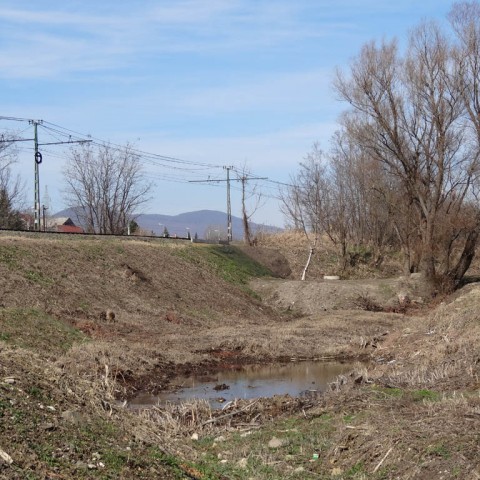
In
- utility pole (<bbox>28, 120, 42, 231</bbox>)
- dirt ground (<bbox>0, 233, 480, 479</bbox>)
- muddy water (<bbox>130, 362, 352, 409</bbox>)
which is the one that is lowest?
muddy water (<bbox>130, 362, 352, 409</bbox>)

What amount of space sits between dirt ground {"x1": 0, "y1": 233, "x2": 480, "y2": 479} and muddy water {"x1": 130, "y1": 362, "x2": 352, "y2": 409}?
0.67 metres

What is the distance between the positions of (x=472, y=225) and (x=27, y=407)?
32.8 meters

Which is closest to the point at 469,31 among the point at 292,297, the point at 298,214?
the point at 292,297

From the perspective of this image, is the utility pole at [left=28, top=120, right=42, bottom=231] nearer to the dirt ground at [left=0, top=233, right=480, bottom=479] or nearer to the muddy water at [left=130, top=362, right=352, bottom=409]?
the dirt ground at [left=0, top=233, right=480, bottom=479]

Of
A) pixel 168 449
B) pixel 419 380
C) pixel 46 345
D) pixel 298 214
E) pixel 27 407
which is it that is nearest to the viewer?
pixel 27 407

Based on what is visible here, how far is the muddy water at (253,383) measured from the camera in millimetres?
16500

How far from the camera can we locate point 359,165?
52.4 m

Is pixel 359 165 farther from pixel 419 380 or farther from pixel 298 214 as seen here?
pixel 419 380

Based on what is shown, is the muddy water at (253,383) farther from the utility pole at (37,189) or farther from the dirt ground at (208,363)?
the utility pole at (37,189)

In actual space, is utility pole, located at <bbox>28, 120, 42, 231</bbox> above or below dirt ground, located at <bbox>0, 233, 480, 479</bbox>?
above

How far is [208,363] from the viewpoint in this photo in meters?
21.4

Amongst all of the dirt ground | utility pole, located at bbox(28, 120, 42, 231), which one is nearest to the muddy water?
the dirt ground

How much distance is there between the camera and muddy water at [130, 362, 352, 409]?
650 inches

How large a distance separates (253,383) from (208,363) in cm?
276
